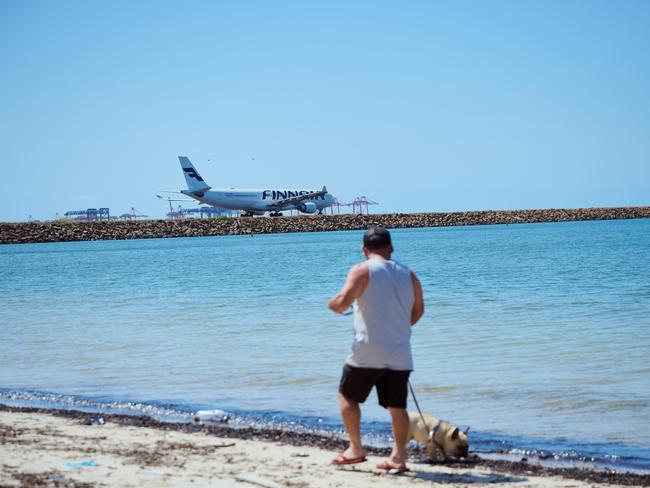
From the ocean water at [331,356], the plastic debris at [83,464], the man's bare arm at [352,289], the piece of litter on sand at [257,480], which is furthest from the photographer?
the ocean water at [331,356]

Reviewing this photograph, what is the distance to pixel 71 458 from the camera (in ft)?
20.1

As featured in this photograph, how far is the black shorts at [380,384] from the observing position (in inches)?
227

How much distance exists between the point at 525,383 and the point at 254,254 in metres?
36.5

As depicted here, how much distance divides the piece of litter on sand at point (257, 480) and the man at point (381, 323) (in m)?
0.72

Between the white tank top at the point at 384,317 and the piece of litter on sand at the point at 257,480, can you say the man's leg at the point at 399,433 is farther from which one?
the piece of litter on sand at the point at 257,480

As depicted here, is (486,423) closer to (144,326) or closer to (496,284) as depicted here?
(144,326)

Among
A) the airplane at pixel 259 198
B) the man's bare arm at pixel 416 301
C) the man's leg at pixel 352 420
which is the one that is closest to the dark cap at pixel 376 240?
the man's bare arm at pixel 416 301

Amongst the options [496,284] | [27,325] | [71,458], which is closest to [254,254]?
[496,284]

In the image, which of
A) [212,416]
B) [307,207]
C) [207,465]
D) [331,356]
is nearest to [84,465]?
[207,465]

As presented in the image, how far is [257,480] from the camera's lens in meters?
5.58

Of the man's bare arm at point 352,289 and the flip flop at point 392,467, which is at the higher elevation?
the man's bare arm at point 352,289

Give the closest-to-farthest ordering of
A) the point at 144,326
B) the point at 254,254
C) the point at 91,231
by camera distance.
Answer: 1. the point at 144,326
2. the point at 254,254
3. the point at 91,231

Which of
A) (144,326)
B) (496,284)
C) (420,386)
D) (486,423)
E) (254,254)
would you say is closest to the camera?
(486,423)

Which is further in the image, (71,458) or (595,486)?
(71,458)
